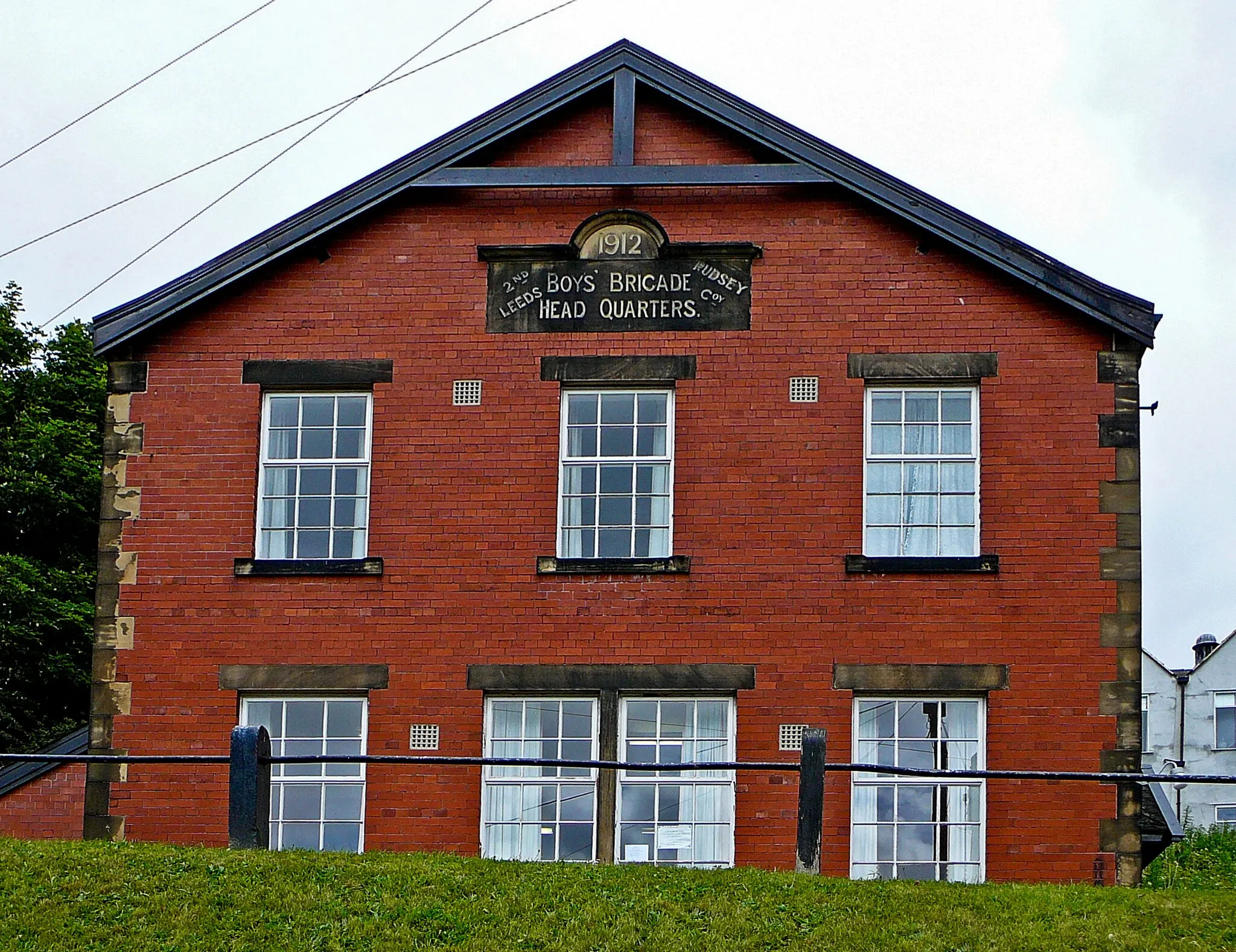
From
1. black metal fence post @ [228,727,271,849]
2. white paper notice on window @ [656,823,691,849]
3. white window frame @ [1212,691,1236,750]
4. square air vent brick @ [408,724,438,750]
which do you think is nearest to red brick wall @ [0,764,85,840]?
square air vent brick @ [408,724,438,750]

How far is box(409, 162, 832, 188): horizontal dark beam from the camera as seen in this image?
64.4 ft

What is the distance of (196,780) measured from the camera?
1905cm

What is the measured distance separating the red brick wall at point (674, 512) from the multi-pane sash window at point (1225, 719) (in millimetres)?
35867

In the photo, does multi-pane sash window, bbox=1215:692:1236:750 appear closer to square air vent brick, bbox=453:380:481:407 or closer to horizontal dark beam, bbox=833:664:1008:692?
horizontal dark beam, bbox=833:664:1008:692

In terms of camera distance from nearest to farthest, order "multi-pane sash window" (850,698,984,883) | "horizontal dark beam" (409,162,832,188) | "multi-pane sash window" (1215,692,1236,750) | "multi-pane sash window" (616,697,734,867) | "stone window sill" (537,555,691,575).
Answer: "multi-pane sash window" (850,698,984,883) < "multi-pane sash window" (616,697,734,867) < "stone window sill" (537,555,691,575) < "horizontal dark beam" (409,162,832,188) < "multi-pane sash window" (1215,692,1236,750)

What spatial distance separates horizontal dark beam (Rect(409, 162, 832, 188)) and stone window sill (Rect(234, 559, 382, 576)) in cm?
418

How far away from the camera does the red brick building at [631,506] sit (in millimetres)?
18719

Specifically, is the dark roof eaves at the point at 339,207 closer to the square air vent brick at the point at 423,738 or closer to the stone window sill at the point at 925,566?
the square air vent brick at the point at 423,738

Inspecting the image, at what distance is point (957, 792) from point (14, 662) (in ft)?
77.5

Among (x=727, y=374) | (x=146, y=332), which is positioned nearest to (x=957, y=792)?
(x=727, y=374)

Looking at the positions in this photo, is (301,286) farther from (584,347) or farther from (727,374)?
(727,374)

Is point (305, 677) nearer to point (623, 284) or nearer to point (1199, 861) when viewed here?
point (623, 284)

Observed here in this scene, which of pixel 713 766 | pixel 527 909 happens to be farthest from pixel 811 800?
pixel 527 909

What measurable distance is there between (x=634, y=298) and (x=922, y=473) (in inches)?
139
